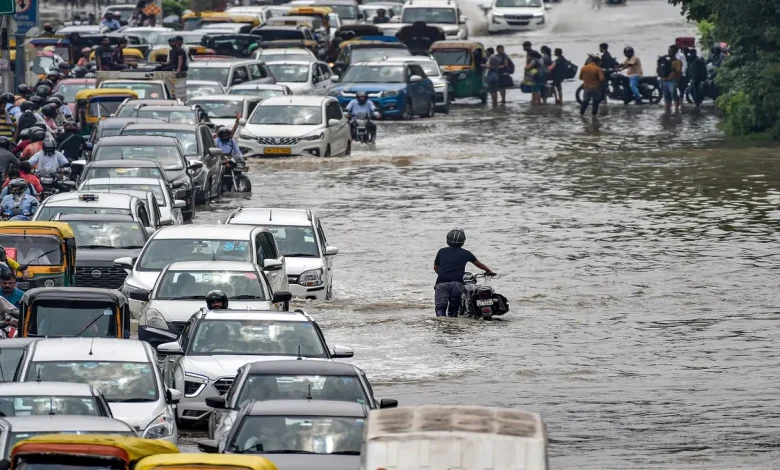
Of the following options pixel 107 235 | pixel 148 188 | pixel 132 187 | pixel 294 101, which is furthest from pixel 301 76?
pixel 107 235

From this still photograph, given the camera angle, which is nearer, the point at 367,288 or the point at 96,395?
the point at 96,395

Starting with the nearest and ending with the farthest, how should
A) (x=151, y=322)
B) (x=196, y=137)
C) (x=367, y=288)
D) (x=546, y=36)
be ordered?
1. (x=151, y=322)
2. (x=367, y=288)
3. (x=196, y=137)
4. (x=546, y=36)

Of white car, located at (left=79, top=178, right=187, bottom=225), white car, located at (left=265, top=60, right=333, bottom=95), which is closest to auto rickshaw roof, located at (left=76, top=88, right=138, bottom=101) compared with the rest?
white car, located at (left=79, top=178, right=187, bottom=225)

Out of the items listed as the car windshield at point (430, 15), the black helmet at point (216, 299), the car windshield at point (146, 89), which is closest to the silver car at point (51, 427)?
the black helmet at point (216, 299)

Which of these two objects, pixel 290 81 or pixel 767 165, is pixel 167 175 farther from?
pixel 290 81

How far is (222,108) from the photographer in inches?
1609

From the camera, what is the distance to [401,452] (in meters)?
10.8

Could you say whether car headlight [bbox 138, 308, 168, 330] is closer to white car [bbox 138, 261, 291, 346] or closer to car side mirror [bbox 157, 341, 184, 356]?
white car [bbox 138, 261, 291, 346]

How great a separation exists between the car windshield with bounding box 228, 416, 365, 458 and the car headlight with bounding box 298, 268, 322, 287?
36.7 feet

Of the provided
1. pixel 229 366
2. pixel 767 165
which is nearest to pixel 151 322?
pixel 229 366

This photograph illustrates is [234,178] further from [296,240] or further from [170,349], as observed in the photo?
[170,349]

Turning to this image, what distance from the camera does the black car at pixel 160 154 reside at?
31062 millimetres

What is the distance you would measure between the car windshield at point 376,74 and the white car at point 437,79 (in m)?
0.51

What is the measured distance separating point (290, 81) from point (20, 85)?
472 inches
